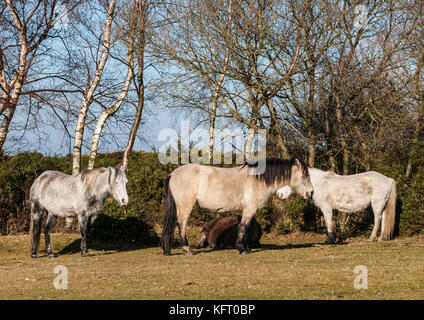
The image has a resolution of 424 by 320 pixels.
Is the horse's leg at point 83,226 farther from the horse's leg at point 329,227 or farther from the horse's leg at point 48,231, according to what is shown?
the horse's leg at point 329,227

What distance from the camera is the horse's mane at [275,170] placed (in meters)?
11.6

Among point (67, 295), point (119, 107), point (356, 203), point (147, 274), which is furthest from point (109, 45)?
point (67, 295)

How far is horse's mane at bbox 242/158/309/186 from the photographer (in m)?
11.6

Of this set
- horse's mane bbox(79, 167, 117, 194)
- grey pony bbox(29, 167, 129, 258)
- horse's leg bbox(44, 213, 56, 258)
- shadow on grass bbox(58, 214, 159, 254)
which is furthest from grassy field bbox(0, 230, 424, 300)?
horse's mane bbox(79, 167, 117, 194)

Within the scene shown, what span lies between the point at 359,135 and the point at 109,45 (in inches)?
322

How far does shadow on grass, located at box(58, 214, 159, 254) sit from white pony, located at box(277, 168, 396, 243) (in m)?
4.25

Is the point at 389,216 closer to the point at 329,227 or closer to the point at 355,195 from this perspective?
the point at 355,195

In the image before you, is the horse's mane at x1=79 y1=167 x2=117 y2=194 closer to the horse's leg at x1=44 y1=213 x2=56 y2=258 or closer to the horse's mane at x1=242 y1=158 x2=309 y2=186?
the horse's leg at x1=44 y1=213 x2=56 y2=258

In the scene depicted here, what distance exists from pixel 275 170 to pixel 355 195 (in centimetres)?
265

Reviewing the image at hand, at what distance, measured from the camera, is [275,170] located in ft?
38.1

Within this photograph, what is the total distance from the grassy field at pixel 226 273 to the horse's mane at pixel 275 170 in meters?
1.51

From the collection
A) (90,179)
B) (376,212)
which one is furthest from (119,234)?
(376,212)

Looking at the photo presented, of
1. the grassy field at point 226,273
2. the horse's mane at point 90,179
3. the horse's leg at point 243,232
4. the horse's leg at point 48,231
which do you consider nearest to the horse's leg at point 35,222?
the horse's leg at point 48,231

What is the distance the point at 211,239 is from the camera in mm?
12938
